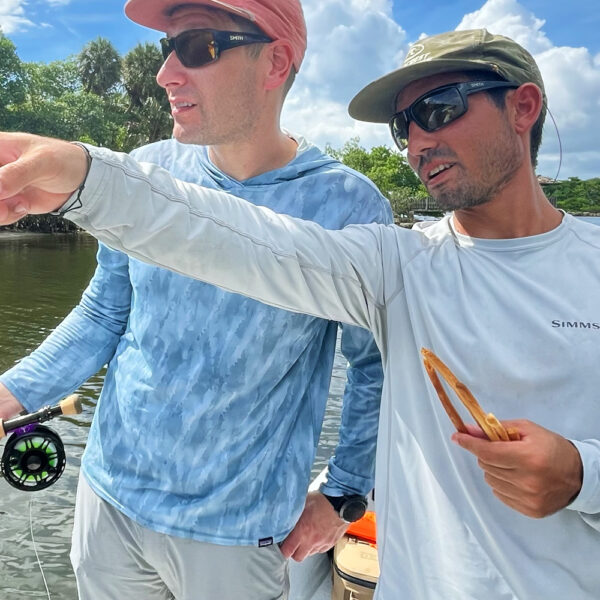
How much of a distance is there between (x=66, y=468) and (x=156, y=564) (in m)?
5.84

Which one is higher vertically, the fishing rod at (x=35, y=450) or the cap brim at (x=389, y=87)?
the cap brim at (x=389, y=87)

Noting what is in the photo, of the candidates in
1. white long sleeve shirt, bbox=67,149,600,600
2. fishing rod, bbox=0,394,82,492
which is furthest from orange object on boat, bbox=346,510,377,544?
white long sleeve shirt, bbox=67,149,600,600

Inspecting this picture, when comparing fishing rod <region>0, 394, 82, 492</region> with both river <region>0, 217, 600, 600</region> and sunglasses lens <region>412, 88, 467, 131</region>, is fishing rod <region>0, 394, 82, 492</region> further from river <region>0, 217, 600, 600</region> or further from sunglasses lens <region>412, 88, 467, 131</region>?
river <region>0, 217, 600, 600</region>

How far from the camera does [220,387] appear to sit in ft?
5.78

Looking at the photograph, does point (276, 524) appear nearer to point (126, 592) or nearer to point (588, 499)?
point (126, 592)

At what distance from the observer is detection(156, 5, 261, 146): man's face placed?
1773 mm

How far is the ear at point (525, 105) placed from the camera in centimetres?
169

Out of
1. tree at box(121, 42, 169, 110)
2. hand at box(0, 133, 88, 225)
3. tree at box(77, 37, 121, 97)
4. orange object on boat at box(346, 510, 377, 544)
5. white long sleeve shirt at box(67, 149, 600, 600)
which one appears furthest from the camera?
tree at box(77, 37, 121, 97)

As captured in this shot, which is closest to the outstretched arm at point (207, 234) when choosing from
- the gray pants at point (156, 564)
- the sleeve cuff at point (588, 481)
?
the sleeve cuff at point (588, 481)

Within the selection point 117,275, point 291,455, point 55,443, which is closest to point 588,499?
point 291,455

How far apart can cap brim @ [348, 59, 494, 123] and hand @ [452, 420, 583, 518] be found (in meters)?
0.98

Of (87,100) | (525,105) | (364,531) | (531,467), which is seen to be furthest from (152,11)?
(87,100)

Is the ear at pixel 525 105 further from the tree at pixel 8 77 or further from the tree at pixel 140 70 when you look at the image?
the tree at pixel 140 70

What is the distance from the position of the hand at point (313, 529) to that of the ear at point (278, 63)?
1351mm
